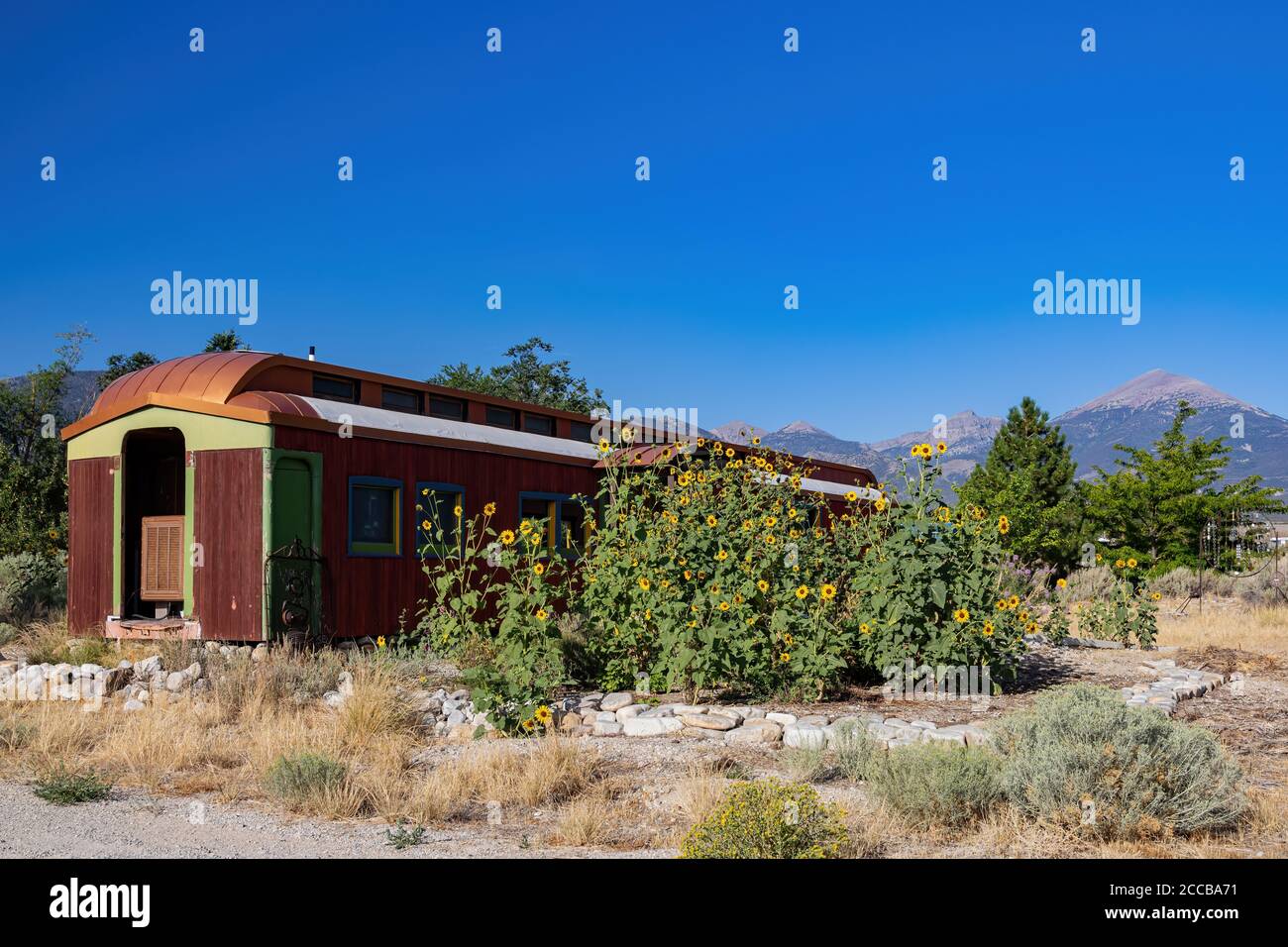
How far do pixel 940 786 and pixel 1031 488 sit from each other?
2570cm

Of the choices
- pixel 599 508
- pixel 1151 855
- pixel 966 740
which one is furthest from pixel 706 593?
A: pixel 599 508

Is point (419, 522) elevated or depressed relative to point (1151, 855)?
elevated

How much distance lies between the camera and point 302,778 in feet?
19.8

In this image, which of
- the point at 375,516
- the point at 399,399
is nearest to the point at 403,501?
the point at 375,516

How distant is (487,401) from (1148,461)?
1785cm

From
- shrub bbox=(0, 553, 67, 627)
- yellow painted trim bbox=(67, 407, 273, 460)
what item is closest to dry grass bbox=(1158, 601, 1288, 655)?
yellow painted trim bbox=(67, 407, 273, 460)

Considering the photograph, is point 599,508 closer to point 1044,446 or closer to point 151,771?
point 151,771

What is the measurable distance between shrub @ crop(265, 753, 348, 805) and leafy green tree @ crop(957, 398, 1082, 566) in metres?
15.7

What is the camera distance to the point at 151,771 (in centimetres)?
691

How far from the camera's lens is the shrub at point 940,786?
5.27m

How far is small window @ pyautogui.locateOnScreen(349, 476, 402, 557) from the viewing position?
465 inches

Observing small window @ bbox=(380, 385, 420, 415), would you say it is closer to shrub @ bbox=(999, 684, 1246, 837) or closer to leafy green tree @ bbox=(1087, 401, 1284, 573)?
shrub @ bbox=(999, 684, 1246, 837)

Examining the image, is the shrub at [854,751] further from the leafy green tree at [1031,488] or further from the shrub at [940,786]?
the leafy green tree at [1031,488]

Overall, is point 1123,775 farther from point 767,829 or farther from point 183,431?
point 183,431
